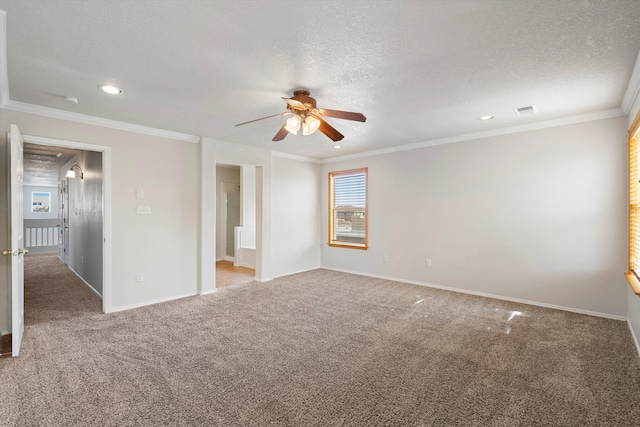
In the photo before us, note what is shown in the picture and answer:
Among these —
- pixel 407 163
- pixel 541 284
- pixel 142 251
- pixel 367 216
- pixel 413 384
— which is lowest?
pixel 413 384

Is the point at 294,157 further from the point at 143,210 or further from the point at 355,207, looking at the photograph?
the point at 143,210

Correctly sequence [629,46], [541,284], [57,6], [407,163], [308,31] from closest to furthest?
[57,6]
[308,31]
[629,46]
[541,284]
[407,163]

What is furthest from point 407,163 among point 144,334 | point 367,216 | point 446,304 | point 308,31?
point 144,334

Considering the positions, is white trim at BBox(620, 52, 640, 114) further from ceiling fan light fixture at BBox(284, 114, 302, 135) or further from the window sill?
ceiling fan light fixture at BBox(284, 114, 302, 135)

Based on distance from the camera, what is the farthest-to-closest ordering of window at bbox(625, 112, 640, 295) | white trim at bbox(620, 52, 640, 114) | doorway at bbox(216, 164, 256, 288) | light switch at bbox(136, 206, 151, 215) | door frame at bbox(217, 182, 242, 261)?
door frame at bbox(217, 182, 242, 261)
doorway at bbox(216, 164, 256, 288)
light switch at bbox(136, 206, 151, 215)
window at bbox(625, 112, 640, 295)
white trim at bbox(620, 52, 640, 114)

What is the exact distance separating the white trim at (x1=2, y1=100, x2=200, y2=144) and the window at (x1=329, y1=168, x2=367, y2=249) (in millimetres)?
3092

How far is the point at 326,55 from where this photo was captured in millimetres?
2309

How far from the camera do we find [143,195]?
4258 millimetres

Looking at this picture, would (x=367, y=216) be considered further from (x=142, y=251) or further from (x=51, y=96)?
(x=51, y=96)

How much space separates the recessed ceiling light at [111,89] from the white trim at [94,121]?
1084mm

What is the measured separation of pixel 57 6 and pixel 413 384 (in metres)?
3.38

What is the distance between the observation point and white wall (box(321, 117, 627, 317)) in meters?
3.72

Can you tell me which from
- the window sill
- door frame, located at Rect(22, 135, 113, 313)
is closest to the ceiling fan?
door frame, located at Rect(22, 135, 113, 313)

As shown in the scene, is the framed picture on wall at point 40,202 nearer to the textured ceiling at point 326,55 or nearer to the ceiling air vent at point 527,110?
the textured ceiling at point 326,55
